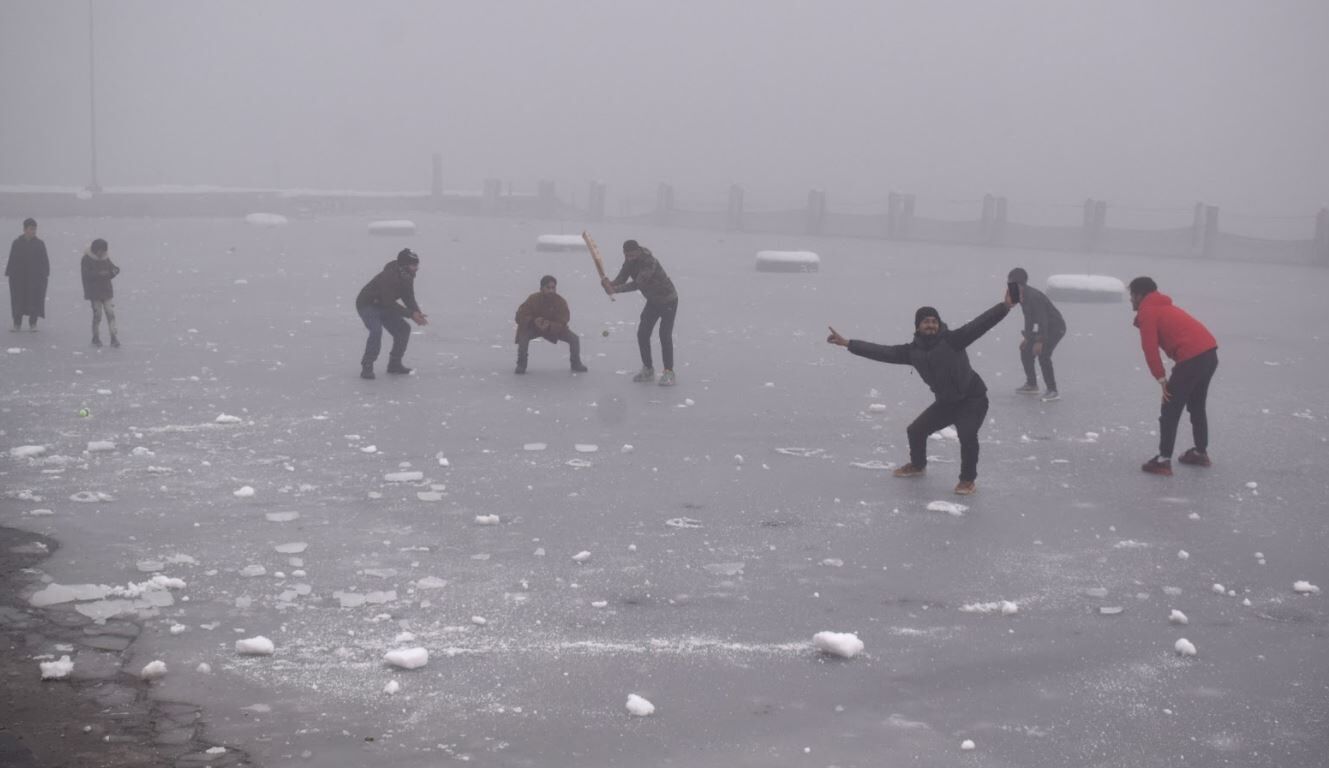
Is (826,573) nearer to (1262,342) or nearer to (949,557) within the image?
(949,557)

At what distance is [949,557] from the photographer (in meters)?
7.55

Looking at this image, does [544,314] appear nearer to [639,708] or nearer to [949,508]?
[949,508]

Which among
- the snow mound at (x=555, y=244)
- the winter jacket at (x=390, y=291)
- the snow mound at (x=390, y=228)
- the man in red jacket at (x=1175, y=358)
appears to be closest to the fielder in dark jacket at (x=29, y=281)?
the winter jacket at (x=390, y=291)

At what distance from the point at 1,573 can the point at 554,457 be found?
4.10m

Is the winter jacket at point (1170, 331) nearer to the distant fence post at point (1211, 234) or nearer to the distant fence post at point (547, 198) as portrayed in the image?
the distant fence post at point (1211, 234)

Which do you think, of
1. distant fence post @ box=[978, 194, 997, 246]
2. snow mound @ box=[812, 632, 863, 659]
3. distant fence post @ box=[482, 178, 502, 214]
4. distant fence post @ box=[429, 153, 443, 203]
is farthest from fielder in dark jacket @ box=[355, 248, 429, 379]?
distant fence post @ box=[429, 153, 443, 203]

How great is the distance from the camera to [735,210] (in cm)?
4756

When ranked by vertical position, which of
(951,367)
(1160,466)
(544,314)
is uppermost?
(951,367)

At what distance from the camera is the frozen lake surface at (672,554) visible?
5.19 meters

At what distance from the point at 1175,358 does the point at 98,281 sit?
36.7 feet

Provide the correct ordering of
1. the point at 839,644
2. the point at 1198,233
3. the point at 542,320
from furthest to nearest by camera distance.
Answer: the point at 1198,233 → the point at 542,320 → the point at 839,644

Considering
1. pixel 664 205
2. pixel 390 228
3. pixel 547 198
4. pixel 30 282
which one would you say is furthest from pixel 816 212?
pixel 30 282

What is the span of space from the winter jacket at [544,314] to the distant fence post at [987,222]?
2870cm

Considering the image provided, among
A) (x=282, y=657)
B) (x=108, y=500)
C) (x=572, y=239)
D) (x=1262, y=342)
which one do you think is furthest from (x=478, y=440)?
(x=572, y=239)
